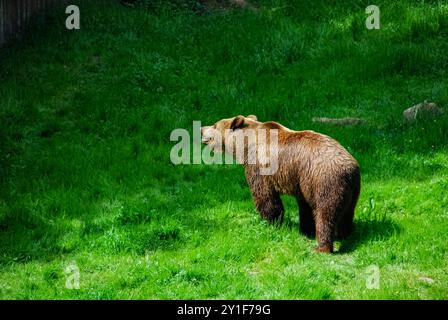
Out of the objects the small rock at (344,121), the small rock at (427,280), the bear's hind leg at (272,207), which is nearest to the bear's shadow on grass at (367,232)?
the bear's hind leg at (272,207)

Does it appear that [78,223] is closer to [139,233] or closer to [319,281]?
[139,233]

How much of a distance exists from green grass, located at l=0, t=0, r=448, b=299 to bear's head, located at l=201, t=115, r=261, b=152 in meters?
0.77

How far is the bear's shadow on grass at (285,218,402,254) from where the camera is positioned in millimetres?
8750

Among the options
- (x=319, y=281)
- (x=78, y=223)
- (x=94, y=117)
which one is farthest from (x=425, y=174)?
(x=94, y=117)

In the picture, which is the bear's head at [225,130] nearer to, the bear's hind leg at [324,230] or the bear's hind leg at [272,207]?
the bear's hind leg at [272,207]

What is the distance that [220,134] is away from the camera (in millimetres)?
10148

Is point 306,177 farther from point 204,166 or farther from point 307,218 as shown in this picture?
point 204,166

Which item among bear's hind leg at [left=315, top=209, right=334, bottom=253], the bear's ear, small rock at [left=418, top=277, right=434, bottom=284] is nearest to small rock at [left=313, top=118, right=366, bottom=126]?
the bear's ear

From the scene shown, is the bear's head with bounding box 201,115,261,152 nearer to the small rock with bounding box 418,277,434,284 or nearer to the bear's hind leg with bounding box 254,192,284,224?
the bear's hind leg with bounding box 254,192,284,224

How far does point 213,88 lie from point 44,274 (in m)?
6.76

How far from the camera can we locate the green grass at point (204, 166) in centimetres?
816

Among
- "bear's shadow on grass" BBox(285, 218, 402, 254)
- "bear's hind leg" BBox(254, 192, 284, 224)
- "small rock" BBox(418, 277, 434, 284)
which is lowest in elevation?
"small rock" BBox(418, 277, 434, 284)

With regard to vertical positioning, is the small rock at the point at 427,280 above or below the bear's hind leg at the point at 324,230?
below

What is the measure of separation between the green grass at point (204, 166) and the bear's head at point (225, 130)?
0.77 metres
